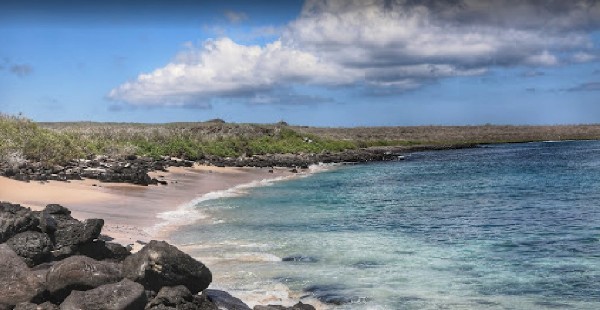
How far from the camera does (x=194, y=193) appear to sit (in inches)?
1340

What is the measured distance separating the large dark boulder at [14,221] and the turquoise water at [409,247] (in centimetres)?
423

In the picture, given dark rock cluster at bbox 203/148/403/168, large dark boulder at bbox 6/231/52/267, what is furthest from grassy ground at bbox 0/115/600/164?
large dark boulder at bbox 6/231/52/267

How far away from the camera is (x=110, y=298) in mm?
9383

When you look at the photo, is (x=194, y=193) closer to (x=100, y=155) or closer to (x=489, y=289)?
(x=100, y=155)

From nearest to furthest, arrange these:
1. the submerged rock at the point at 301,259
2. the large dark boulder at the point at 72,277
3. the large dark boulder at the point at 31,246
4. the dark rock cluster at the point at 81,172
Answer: the large dark boulder at the point at 72,277
the large dark boulder at the point at 31,246
the submerged rock at the point at 301,259
the dark rock cluster at the point at 81,172

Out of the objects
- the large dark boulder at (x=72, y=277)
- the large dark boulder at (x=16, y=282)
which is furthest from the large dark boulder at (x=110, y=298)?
the large dark boulder at (x=16, y=282)

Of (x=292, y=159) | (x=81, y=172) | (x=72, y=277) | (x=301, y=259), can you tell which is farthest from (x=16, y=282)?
(x=292, y=159)

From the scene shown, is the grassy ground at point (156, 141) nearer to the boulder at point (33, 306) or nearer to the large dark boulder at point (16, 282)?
the large dark boulder at point (16, 282)

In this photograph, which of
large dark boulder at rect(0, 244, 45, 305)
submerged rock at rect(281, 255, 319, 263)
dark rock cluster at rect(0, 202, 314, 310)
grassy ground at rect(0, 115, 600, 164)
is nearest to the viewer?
dark rock cluster at rect(0, 202, 314, 310)

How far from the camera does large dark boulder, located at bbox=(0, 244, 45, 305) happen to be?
32.4ft

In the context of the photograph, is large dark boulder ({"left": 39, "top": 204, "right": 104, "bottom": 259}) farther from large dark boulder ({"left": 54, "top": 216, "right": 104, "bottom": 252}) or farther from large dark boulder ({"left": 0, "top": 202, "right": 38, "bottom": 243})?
large dark boulder ({"left": 0, "top": 202, "right": 38, "bottom": 243})

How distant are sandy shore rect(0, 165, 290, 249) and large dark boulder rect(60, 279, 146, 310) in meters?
6.94

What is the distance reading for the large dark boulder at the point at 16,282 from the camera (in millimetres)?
9875

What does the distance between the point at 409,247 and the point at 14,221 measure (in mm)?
11123
